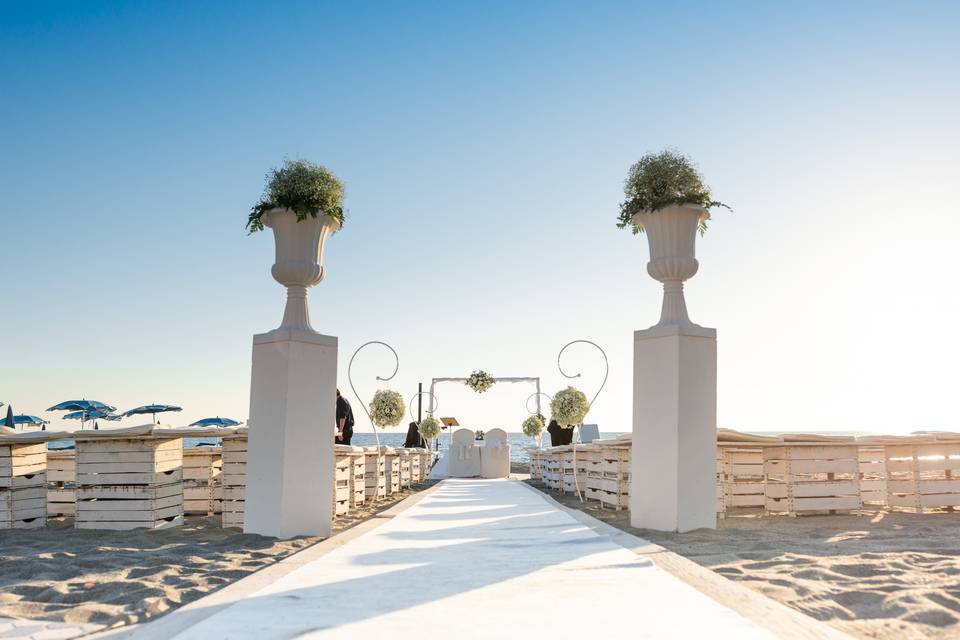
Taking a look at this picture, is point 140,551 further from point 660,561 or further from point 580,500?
point 580,500

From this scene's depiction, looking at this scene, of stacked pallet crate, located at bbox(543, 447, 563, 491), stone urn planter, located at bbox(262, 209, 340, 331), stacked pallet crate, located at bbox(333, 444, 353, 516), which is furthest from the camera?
stacked pallet crate, located at bbox(543, 447, 563, 491)

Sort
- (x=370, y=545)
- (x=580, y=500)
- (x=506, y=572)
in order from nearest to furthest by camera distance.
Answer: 1. (x=506, y=572)
2. (x=370, y=545)
3. (x=580, y=500)

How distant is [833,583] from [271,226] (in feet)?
15.2

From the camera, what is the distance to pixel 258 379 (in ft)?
17.3

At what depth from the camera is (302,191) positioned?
216 inches

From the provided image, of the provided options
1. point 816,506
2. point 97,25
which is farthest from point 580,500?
point 97,25

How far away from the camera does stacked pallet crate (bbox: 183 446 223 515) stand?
21.9 feet

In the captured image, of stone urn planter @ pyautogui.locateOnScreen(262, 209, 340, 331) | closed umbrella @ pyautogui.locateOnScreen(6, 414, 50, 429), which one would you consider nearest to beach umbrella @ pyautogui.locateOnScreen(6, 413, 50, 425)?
closed umbrella @ pyautogui.locateOnScreen(6, 414, 50, 429)

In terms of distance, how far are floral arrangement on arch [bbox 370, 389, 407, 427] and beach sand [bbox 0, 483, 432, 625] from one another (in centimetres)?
698

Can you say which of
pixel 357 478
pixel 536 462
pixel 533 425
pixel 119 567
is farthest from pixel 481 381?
pixel 119 567

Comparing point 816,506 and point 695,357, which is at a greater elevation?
point 695,357

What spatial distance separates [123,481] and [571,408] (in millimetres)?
8048

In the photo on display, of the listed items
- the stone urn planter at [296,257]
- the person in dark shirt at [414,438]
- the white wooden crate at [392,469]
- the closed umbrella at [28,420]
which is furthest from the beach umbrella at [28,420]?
the stone urn planter at [296,257]

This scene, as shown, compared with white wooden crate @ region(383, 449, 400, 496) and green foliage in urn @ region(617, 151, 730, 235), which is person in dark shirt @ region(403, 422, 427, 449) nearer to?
white wooden crate @ region(383, 449, 400, 496)
